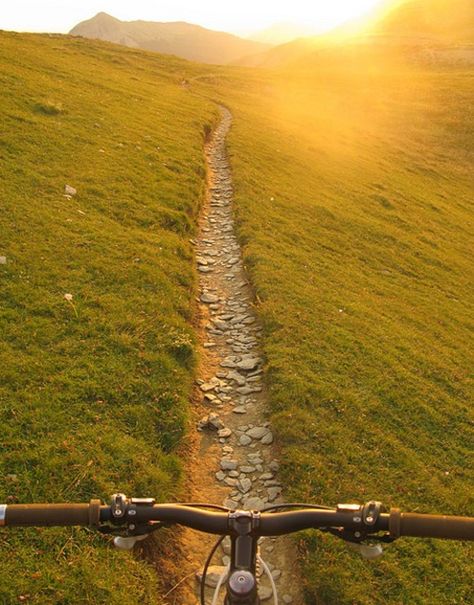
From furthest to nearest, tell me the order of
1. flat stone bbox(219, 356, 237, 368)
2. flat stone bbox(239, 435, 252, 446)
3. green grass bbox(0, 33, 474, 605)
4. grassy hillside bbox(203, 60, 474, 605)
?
flat stone bbox(219, 356, 237, 368) < flat stone bbox(239, 435, 252, 446) < grassy hillside bbox(203, 60, 474, 605) < green grass bbox(0, 33, 474, 605)

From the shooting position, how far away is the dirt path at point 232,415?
356 inches

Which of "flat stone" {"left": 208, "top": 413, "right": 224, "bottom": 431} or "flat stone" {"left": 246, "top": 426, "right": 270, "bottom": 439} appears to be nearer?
"flat stone" {"left": 246, "top": 426, "right": 270, "bottom": 439}

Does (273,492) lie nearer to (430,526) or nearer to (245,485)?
(245,485)

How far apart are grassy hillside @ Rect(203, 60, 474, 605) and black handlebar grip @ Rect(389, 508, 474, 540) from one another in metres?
5.22

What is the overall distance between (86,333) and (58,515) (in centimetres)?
956

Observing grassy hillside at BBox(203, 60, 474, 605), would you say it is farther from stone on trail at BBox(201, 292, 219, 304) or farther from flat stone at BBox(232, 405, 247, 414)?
stone on trail at BBox(201, 292, 219, 304)

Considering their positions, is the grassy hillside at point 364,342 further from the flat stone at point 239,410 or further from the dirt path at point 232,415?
the flat stone at point 239,410

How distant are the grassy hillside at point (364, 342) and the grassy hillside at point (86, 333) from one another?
9.41 feet

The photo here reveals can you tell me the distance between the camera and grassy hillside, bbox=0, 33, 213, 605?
A: 809 centimetres

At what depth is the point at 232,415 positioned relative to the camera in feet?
40.8

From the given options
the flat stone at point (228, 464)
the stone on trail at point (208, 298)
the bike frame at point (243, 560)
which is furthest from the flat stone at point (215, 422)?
the bike frame at point (243, 560)

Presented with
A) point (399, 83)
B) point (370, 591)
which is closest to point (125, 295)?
point (370, 591)

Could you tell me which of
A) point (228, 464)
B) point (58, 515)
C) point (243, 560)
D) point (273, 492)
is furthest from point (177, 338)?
point (243, 560)

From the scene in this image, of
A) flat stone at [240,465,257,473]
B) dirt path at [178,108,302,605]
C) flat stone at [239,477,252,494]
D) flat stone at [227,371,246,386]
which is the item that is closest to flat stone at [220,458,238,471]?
dirt path at [178,108,302,605]
